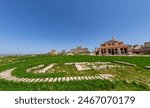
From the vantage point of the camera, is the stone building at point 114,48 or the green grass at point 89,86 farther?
the stone building at point 114,48

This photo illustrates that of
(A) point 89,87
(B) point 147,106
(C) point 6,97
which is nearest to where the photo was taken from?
(B) point 147,106

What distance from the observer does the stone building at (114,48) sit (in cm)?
5513

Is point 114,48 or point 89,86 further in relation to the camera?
point 114,48

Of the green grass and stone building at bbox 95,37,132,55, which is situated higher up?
stone building at bbox 95,37,132,55

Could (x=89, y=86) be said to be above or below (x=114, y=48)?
below

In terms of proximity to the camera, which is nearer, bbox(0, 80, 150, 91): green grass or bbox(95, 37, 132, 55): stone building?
bbox(0, 80, 150, 91): green grass

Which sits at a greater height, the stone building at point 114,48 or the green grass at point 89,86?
the stone building at point 114,48

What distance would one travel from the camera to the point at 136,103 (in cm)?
429

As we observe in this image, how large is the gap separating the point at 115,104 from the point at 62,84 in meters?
2.93

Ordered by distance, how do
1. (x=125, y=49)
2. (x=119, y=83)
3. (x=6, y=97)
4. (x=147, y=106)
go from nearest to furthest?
(x=147, y=106)
(x=6, y=97)
(x=119, y=83)
(x=125, y=49)

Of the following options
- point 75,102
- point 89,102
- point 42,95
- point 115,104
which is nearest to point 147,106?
point 115,104

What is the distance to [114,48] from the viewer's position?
57.0 metres

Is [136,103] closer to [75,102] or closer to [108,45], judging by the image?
[75,102]

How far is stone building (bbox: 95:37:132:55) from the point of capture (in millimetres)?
55134
